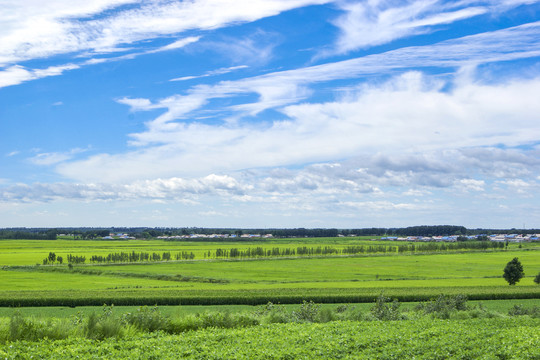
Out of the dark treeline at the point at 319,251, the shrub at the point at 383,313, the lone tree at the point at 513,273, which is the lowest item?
the dark treeline at the point at 319,251

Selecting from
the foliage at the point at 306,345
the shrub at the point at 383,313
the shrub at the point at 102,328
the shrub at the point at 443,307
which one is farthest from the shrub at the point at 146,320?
the shrub at the point at 443,307

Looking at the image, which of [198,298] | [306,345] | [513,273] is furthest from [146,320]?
[513,273]

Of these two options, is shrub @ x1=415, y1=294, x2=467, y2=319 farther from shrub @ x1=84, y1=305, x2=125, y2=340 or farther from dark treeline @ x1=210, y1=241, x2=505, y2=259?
dark treeline @ x1=210, y1=241, x2=505, y2=259

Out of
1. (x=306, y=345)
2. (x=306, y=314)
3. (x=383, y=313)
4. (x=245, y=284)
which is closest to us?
(x=306, y=345)

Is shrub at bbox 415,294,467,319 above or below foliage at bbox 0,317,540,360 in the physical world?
below

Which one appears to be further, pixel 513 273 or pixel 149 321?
pixel 513 273

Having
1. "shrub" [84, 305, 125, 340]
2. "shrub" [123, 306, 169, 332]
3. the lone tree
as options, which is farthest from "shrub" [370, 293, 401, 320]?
the lone tree

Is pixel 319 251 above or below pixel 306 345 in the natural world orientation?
below

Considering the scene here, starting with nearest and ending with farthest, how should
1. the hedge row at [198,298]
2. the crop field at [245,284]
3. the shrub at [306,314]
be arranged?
the shrub at [306,314], the hedge row at [198,298], the crop field at [245,284]

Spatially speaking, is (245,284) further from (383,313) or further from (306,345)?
(306,345)

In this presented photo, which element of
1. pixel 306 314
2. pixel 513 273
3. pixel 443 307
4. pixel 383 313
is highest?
pixel 306 314

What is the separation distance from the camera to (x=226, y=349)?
15352mm

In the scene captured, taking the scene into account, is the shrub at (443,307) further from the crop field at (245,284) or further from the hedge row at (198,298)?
the crop field at (245,284)

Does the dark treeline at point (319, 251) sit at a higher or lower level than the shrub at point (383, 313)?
lower
